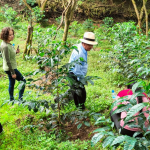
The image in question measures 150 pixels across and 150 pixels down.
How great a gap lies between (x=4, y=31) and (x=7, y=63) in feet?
1.77

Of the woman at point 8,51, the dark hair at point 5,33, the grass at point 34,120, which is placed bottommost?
the grass at point 34,120

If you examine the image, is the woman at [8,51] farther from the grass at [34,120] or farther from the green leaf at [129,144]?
the green leaf at [129,144]

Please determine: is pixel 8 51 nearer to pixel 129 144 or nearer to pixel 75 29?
pixel 129 144

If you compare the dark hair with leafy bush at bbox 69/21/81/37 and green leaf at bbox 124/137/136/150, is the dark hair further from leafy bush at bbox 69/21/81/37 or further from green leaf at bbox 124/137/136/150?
leafy bush at bbox 69/21/81/37

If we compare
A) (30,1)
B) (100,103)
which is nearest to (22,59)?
(100,103)

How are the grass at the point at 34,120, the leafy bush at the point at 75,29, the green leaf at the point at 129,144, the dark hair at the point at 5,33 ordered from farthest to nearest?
the leafy bush at the point at 75,29 → the dark hair at the point at 5,33 → the grass at the point at 34,120 → the green leaf at the point at 129,144

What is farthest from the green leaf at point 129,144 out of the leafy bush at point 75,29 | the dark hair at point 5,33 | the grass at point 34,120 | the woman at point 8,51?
the leafy bush at point 75,29

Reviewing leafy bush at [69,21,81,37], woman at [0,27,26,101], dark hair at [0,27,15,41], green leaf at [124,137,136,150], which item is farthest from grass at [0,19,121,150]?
leafy bush at [69,21,81,37]

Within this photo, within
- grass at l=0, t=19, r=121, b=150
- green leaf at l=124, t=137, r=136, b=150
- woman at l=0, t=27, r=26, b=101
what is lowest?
grass at l=0, t=19, r=121, b=150

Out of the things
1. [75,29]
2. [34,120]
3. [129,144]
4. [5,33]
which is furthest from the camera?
[75,29]

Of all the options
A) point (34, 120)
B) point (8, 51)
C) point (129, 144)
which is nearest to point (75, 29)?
point (8, 51)

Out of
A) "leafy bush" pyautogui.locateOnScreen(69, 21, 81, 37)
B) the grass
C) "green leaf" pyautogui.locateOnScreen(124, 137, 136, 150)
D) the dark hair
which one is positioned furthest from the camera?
"leafy bush" pyautogui.locateOnScreen(69, 21, 81, 37)

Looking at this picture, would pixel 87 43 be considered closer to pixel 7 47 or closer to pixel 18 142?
pixel 7 47

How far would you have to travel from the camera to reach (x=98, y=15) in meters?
12.4
